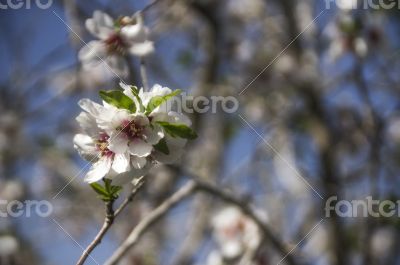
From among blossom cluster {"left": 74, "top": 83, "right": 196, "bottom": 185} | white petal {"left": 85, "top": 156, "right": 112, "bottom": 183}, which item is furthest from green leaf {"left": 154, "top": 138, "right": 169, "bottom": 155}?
white petal {"left": 85, "top": 156, "right": 112, "bottom": 183}

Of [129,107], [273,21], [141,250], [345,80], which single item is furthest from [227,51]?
[129,107]

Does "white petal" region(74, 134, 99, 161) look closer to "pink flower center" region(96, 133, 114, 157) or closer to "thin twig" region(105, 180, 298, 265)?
"pink flower center" region(96, 133, 114, 157)

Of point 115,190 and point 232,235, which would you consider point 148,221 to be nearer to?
point 115,190

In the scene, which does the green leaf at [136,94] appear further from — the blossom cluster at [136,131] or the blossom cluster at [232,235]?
the blossom cluster at [232,235]

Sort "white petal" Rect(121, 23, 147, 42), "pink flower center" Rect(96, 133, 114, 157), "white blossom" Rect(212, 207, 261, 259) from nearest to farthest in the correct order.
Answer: "pink flower center" Rect(96, 133, 114, 157)
"white petal" Rect(121, 23, 147, 42)
"white blossom" Rect(212, 207, 261, 259)

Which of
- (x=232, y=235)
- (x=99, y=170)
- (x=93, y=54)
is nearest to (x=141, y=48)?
(x=93, y=54)

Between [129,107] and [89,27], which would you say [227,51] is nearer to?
[89,27]
